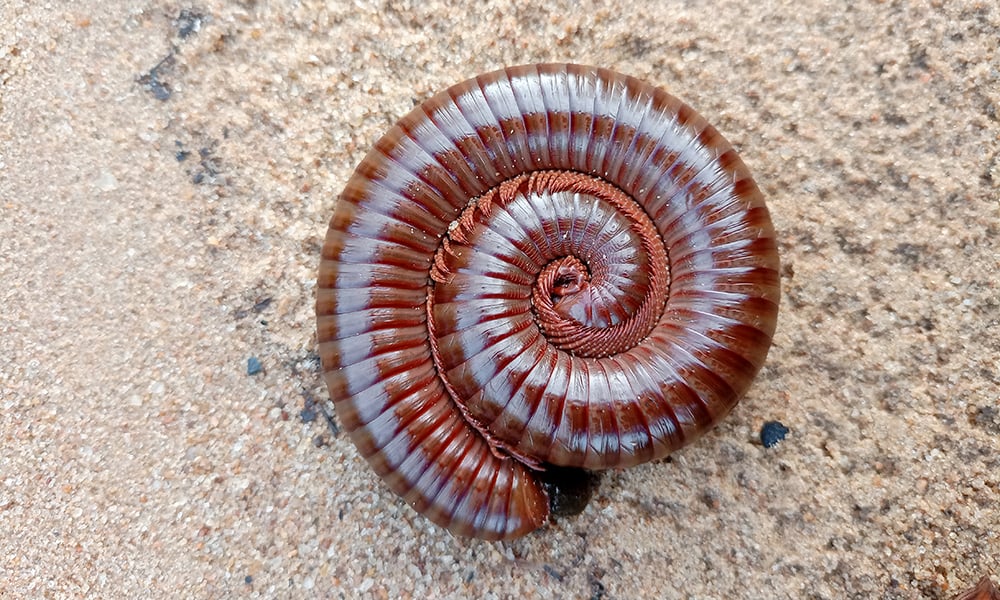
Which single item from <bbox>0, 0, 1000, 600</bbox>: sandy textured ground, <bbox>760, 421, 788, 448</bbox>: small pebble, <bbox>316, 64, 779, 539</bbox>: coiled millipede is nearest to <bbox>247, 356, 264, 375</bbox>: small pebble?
<bbox>0, 0, 1000, 600</bbox>: sandy textured ground

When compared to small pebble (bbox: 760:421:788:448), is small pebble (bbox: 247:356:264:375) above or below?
below

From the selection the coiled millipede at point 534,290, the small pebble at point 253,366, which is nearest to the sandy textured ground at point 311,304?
the small pebble at point 253,366

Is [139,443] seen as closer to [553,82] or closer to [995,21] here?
[553,82]

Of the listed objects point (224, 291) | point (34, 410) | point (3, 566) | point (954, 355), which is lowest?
point (3, 566)

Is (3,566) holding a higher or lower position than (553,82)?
lower

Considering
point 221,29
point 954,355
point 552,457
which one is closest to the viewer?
point 552,457

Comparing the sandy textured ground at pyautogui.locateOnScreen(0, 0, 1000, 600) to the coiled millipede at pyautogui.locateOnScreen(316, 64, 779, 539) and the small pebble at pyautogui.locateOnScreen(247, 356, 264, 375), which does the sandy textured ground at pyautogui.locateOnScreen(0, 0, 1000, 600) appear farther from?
the coiled millipede at pyautogui.locateOnScreen(316, 64, 779, 539)

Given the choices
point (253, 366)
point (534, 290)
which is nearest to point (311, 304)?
point (253, 366)

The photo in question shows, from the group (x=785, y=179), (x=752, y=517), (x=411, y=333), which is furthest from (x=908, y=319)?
(x=411, y=333)
